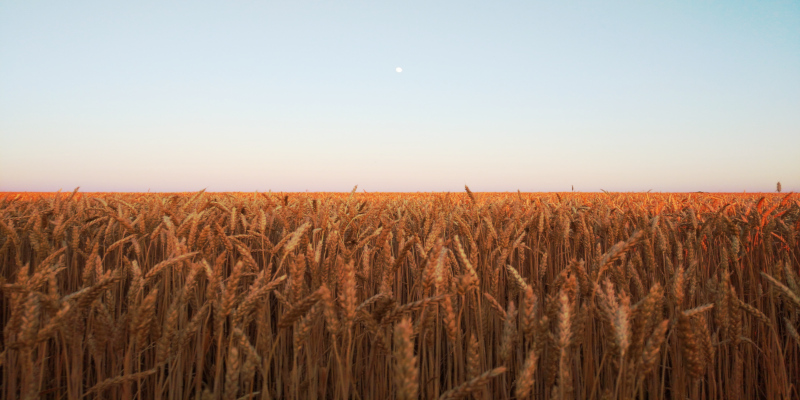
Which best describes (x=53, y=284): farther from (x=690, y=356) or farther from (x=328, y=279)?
(x=690, y=356)

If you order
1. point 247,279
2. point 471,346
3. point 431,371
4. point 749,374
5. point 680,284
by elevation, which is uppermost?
point 680,284

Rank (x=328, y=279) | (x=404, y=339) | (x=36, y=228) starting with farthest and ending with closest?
1. (x=36, y=228)
2. (x=328, y=279)
3. (x=404, y=339)

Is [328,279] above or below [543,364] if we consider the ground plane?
above

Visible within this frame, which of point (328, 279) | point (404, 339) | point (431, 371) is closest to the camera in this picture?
point (404, 339)

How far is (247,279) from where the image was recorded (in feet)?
8.12

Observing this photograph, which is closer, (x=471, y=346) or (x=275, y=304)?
(x=471, y=346)

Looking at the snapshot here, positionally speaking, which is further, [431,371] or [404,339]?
[431,371]

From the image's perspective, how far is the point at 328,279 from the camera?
5.54ft

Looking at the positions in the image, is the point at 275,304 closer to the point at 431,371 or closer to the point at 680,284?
the point at 431,371

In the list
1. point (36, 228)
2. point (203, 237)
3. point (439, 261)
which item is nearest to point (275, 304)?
point (203, 237)

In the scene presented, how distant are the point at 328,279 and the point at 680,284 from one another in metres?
1.23

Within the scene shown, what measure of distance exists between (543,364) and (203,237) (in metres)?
1.56

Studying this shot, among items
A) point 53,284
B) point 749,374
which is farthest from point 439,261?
point 749,374

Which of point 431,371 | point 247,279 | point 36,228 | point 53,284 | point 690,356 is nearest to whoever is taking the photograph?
point 690,356
